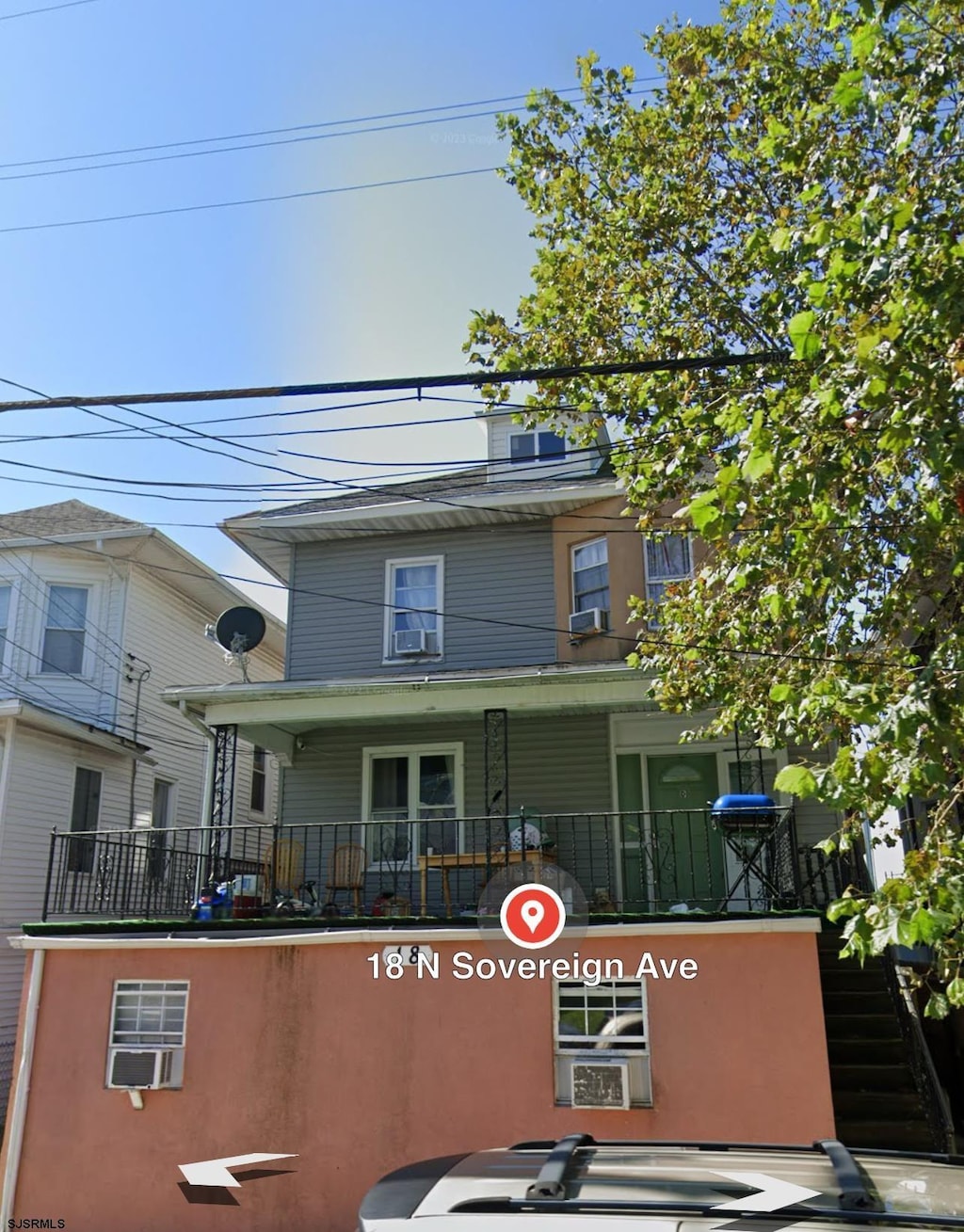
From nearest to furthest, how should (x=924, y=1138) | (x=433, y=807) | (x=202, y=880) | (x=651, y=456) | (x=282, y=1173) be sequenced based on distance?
(x=924, y=1138) < (x=282, y=1173) < (x=651, y=456) < (x=202, y=880) < (x=433, y=807)

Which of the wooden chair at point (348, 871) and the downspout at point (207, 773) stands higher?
the downspout at point (207, 773)

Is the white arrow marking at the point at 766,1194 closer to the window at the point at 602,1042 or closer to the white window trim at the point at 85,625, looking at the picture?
the window at the point at 602,1042

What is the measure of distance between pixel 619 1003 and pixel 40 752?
1038 centimetres

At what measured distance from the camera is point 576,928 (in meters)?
8.15

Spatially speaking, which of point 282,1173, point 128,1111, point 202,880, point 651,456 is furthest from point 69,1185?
point 651,456

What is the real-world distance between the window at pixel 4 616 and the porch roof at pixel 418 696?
5670 mm

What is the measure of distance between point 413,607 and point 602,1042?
777 cm

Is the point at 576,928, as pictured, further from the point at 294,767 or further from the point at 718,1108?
the point at 294,767

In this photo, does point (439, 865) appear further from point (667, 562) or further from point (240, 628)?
point (667, 562)

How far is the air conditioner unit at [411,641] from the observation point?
1420 centimetres

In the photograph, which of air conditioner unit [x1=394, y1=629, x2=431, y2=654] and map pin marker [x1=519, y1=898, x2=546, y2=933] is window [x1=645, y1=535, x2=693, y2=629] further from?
map pin marker [x1=519, y1=898, x2=546, y2=933]

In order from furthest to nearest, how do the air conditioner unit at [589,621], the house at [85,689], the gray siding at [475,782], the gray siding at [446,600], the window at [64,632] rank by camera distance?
the window at [64,632]
the house at [85,689]
the gray siding at [446,600]
the air conditioner unit at [589,621]
the gray siding at [475,782]

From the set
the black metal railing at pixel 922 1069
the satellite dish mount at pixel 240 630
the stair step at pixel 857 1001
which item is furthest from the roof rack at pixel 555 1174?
the satellite dish mount at pixel 240 630

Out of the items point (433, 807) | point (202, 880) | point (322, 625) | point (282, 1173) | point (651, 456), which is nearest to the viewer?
point (282, 1173)
